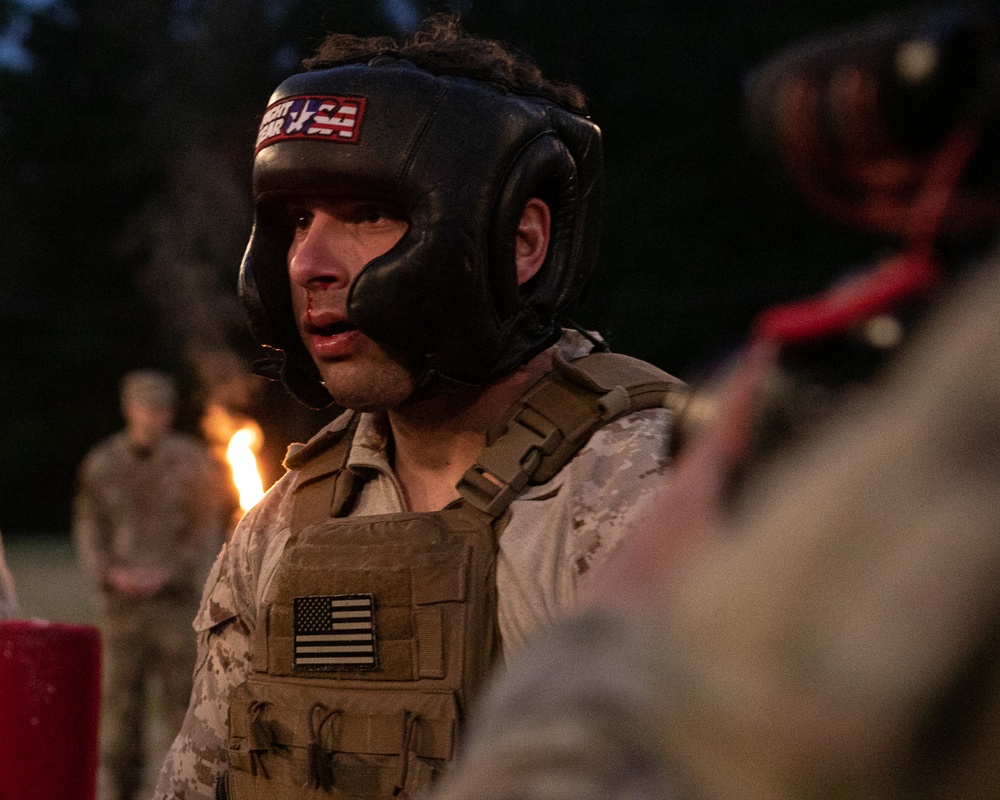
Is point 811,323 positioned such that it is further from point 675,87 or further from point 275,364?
point 675,87

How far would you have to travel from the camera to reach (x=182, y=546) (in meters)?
8.20

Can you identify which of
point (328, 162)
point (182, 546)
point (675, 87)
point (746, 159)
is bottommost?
point (182, 546)

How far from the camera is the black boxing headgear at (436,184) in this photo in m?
2.84

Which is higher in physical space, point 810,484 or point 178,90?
point 178,90

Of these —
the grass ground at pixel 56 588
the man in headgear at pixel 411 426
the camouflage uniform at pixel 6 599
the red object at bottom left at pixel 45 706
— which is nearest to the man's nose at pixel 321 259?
the man in headgear at pixel 411 426

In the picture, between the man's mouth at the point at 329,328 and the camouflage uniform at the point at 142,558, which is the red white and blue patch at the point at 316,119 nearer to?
the man's mouth at the point at 329,328

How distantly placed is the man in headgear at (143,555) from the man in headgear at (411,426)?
193 inches

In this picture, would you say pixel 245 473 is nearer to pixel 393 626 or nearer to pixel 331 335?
pixel 331 335

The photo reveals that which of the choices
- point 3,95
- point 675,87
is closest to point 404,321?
point 675,87

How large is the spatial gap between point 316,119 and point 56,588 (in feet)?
56.8

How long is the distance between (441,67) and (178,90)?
28496 millimetres

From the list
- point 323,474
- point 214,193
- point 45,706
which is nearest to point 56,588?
point 214,193

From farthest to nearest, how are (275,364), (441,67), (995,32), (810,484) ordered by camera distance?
(275,364) < (441,67) < (995,32) < (810,484)

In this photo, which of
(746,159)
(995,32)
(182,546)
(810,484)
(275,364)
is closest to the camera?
(810,484)
